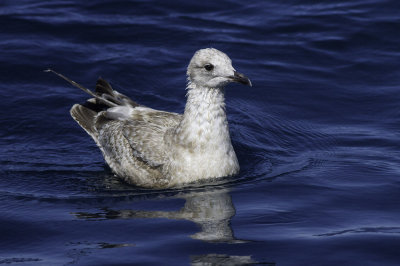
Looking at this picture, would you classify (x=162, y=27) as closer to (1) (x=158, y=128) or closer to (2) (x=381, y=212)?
(1) (x=158, y=128)

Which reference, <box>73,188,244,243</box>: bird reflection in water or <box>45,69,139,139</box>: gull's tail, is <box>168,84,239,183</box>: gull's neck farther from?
<box>45,69,139,139</box>: gull's tail

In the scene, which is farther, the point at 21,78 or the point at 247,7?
the point at 247,7

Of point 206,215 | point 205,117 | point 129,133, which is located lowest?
point 206,215

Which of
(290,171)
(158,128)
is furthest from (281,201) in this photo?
(158,128)

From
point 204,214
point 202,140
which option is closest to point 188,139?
point 202,140

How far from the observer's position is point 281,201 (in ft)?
32.8

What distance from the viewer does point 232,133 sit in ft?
42.1

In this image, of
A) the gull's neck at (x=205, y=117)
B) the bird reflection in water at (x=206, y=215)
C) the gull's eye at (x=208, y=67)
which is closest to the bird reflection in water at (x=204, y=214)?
the bird reflection in water at (x=206, y=215)

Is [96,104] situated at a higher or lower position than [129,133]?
higher

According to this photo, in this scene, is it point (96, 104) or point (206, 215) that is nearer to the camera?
point (206, 215)

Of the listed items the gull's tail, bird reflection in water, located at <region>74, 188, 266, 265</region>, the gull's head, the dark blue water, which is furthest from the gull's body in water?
the gull's tail

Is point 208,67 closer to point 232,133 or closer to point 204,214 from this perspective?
point 204,214

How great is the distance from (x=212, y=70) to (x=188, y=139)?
1086mm

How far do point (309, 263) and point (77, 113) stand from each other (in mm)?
5769
